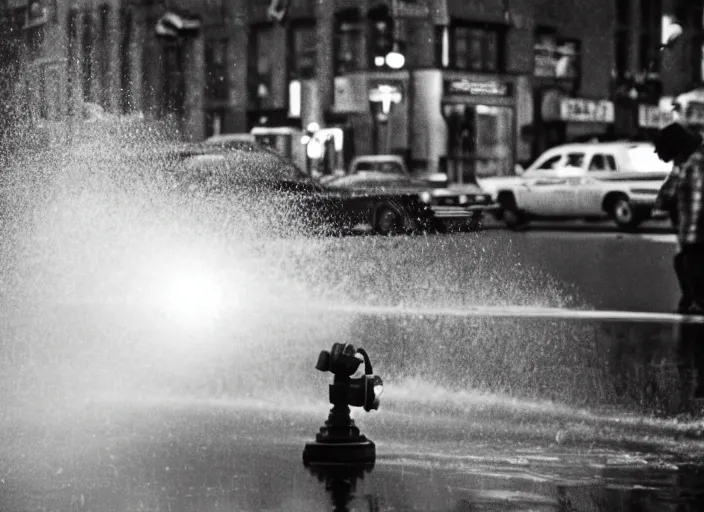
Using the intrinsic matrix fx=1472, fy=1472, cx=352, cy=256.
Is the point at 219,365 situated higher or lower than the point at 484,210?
lower

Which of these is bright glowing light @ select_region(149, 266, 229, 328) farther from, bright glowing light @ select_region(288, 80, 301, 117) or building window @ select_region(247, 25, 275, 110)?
building window @ select_region(247, 25, 275, 110)

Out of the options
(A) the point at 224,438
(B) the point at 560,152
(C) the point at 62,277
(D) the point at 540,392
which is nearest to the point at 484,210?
(B) the point at 560,152

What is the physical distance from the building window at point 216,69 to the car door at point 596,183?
2833 centimetres

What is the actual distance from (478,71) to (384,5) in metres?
4.10

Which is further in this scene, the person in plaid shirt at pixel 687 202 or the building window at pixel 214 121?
the building window at pixel 214 121

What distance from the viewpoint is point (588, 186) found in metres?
31.9

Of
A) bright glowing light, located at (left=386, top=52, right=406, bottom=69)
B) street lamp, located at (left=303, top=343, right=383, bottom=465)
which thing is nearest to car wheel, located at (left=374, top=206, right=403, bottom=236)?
bright glowing light, located at (left=386, top=52, right=406, bottom=69)

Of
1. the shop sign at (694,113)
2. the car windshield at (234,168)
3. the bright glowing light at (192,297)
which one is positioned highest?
the shop sign at (694,113)

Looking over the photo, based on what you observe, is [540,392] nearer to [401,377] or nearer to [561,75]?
[401,377]

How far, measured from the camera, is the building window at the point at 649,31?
59000mm

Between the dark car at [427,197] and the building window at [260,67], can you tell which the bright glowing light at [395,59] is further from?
the dark car at [427,197]

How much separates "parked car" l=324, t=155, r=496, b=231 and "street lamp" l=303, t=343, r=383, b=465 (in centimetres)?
2313

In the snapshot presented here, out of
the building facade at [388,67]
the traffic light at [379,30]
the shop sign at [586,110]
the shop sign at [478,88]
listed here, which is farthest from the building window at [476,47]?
the shop sign at [586,110]

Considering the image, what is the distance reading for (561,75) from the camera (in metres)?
55.3
